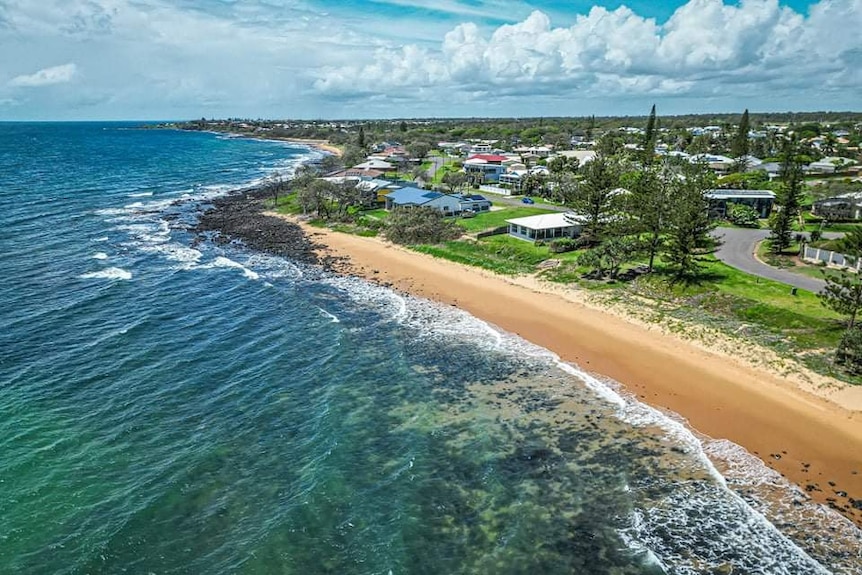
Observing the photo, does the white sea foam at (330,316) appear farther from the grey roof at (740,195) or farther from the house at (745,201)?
the house at (745,201)

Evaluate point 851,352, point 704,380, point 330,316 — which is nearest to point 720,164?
point 851,352

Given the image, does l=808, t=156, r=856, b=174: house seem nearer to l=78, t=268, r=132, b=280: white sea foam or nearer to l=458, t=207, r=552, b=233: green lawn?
l=458, t=207, r=552, b=233: green lawn

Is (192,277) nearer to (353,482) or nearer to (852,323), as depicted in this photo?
(353,482)

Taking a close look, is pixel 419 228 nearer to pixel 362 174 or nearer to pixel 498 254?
pixel 498 254

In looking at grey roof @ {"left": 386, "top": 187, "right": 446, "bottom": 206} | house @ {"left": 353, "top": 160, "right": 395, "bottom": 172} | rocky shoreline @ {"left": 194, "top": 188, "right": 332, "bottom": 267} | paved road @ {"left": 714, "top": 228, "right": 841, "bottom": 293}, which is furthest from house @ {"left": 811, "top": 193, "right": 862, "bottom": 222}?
house @ {"left": 353, "top": 160, "right": 395, "bottom": 172}

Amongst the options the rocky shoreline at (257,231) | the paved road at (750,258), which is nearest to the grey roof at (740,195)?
the paved road at (750,258)

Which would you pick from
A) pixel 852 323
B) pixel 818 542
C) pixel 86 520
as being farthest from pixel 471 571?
pixel 852 323

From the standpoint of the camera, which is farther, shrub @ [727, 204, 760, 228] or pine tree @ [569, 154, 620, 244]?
shrub @ [727, 204, 760, 228]

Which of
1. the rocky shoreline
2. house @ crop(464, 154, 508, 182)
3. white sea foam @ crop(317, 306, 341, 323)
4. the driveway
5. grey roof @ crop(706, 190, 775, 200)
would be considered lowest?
the rocky shoreline
